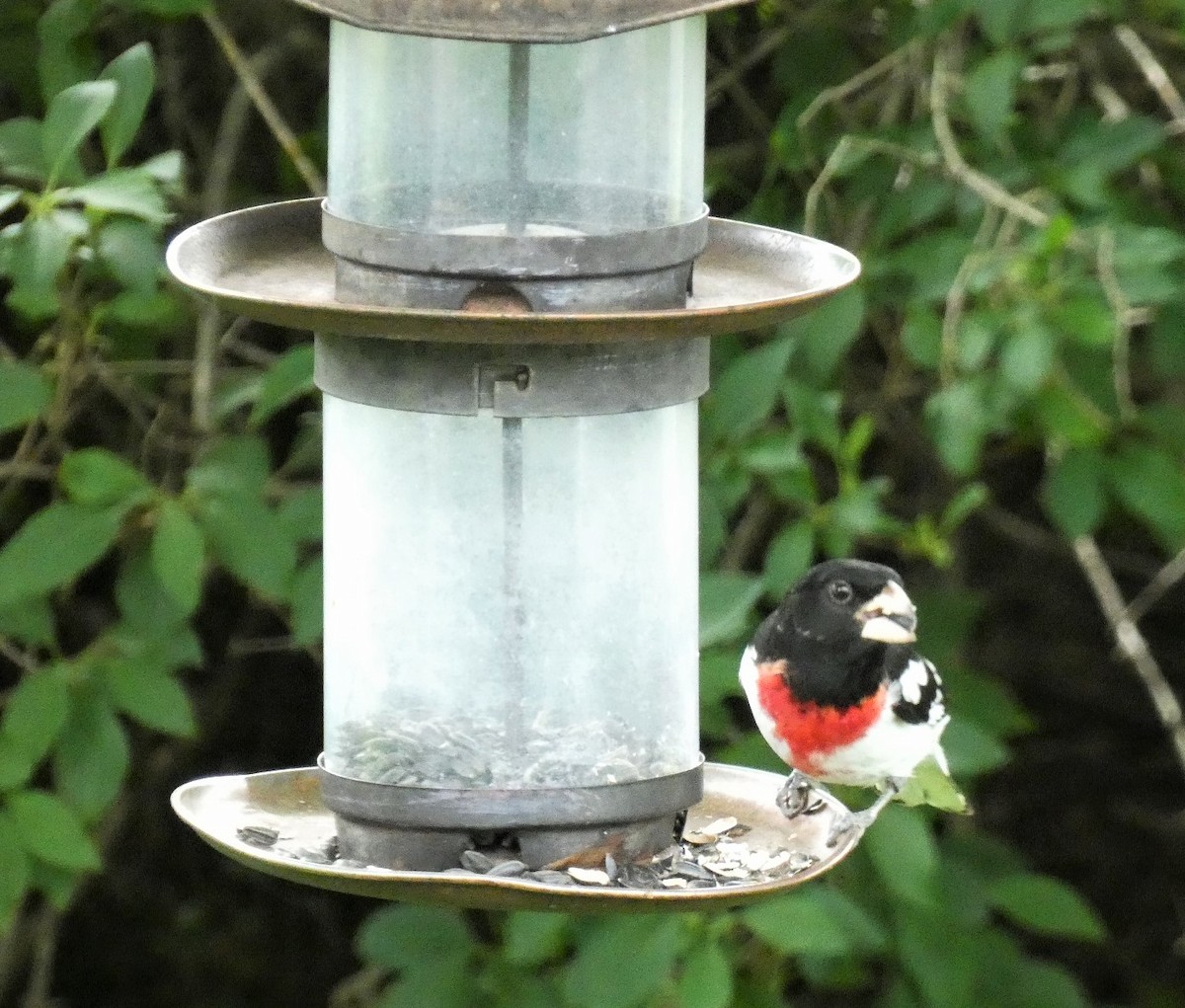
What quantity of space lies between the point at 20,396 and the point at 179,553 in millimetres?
313

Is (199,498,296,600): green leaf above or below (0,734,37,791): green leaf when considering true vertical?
above

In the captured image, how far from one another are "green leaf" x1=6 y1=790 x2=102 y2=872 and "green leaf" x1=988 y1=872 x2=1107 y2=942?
1.66 m

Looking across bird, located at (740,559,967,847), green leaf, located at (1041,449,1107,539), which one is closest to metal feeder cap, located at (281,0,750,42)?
bird, located at (740,559,967,847)

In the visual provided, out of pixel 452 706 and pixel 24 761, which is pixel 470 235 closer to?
pixel 452 706

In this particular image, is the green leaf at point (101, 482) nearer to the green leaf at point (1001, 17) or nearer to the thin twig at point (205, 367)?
the thin twig at point (205, 367)

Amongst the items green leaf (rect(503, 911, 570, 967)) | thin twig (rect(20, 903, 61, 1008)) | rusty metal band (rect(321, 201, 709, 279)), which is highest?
rusty metal band (rect(321, 201, 709, 279))

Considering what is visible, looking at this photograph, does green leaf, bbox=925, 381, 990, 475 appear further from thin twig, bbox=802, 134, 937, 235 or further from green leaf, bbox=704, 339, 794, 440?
thin twig, bbox=802, 134, 937, 235

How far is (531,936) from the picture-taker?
3309mm

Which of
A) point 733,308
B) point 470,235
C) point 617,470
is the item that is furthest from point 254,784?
point 733,308

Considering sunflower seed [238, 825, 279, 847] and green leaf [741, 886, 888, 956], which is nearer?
sunflower seed [238, 825, 279, 847]

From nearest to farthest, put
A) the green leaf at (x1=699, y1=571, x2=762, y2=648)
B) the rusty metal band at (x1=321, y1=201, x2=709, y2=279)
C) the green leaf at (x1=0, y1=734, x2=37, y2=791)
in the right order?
the rusty metal band at (x1=321, y1=201, x2=709, y2=279) → the green leaf at (x1=699, y1=571, x2=762, y2=648) → the green leaf at (x1=0, y1=734, x2=37, y2=791)

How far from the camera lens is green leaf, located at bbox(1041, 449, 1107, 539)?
355 centimetres

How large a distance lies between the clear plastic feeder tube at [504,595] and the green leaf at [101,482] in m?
0.77

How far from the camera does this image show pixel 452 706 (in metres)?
2.32
